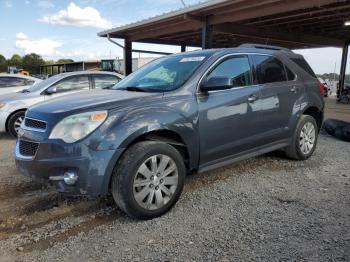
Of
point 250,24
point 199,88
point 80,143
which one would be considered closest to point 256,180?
point 199,88

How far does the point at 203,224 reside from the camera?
3.54 metres

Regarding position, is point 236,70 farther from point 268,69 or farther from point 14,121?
point 14,121

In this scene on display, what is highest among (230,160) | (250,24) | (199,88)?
(250,24)

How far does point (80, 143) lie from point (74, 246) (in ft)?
2.99

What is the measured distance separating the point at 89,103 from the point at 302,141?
3.59 meters

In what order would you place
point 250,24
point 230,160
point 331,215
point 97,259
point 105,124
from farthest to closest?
1. point 250,24
2. point 230,160
3. point 331,215
4. point 105,124
5. point 97,259

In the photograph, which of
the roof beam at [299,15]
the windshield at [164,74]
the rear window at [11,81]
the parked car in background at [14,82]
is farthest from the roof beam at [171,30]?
the windshield at [164,74]

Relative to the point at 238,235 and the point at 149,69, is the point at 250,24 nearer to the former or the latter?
the point at 149,69

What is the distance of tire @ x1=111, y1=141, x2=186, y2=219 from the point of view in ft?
11.3

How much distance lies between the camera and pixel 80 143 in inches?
131

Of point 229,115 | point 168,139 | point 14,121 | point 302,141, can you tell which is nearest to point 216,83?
point 229,115

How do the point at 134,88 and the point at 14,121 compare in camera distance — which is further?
the point at 14,121

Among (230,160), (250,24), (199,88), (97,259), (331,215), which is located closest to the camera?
(97,259)

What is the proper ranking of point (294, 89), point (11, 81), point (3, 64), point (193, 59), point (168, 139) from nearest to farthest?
point (168, 139) < point (193, 59) < point (294, 89) < point (11, 81) < point (3, 64)
